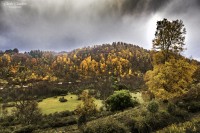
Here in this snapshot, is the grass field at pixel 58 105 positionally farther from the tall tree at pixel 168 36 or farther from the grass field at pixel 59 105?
the tall tree at pixel 168 36

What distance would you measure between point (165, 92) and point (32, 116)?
24.5m

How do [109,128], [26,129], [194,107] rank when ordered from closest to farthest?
[109,128], [194,107], [26,129]

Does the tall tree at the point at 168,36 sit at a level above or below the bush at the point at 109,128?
above

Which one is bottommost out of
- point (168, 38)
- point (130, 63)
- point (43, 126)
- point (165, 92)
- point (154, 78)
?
point (43, 126)

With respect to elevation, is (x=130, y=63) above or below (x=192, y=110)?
above

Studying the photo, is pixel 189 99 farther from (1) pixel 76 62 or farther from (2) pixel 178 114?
(1) pixel 76 62

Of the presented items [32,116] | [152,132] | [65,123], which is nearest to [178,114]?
[152,132]

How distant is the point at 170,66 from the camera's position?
2647 cm

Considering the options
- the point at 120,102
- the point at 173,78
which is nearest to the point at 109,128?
the point at 173,78

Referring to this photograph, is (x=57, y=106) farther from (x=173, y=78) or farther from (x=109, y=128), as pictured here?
(x=109, y=128)

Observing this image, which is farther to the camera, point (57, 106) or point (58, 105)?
point (58, 105)

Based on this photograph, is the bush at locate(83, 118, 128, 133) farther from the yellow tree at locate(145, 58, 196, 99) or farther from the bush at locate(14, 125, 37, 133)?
the bush at locate(14, 125, 37, 133)

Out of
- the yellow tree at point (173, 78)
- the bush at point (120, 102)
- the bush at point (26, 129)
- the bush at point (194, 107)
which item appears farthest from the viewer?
the bush at point (120, 102)

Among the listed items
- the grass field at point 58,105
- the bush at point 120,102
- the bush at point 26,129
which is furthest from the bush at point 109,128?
the grass field at point 58,105
